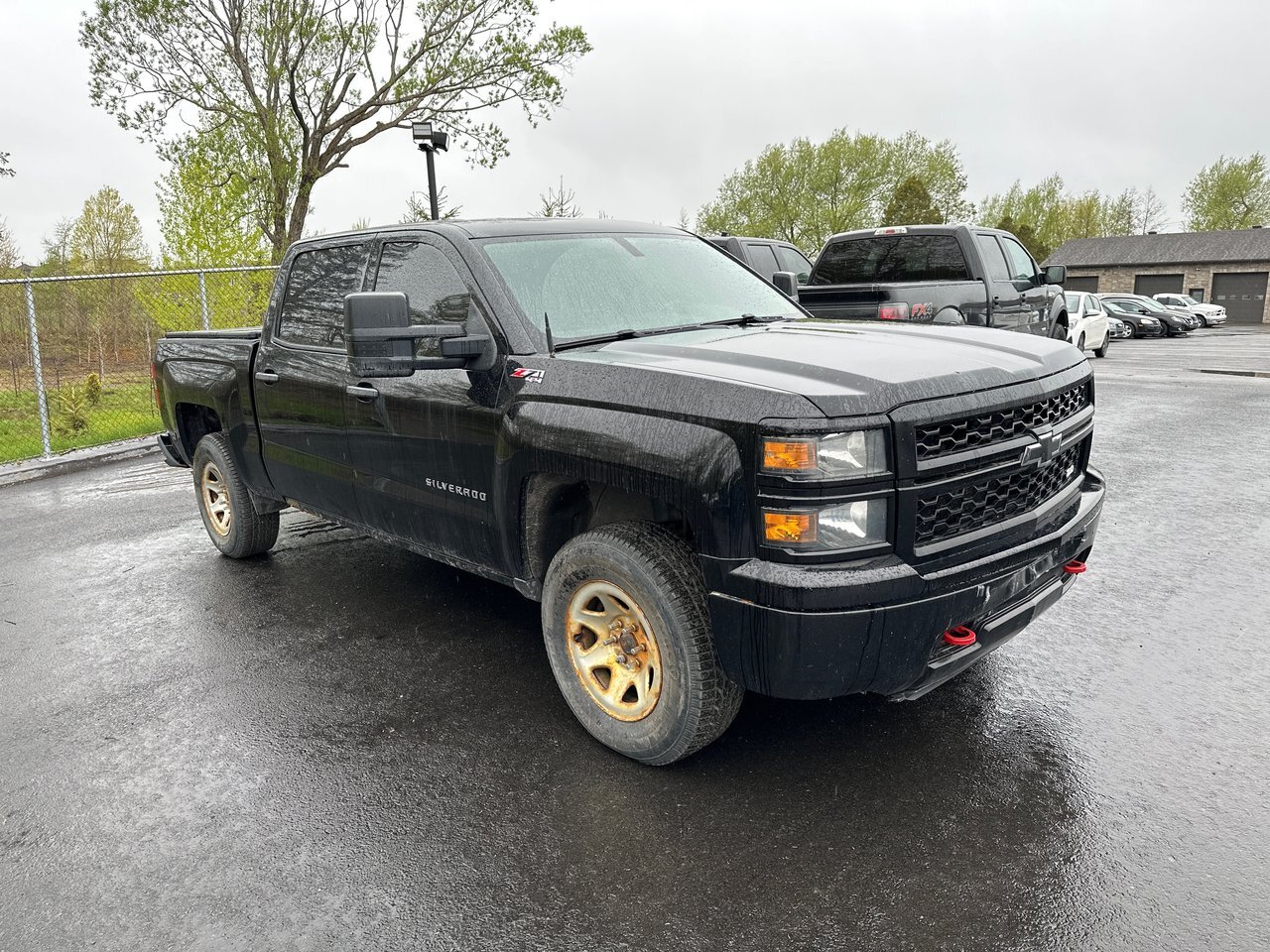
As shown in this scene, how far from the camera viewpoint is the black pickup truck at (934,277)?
9477 mm

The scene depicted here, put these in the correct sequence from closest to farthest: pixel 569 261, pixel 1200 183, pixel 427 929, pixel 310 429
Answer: pixel 427 929, pixel 569 261, pixel 310 429, pixel 1200 183

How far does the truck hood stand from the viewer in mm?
2859

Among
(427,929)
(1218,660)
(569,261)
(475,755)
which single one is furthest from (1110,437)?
(427,929)

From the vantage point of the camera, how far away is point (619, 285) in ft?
13.4

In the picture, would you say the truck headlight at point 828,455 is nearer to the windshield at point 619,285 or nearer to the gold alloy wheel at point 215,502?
the windshield at point 619,285

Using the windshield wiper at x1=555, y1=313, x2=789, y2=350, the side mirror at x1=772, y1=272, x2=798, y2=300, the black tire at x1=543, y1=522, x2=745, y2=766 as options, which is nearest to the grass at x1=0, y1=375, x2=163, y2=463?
the side mirror at x1=772, y1=272, x2=798, y2=300

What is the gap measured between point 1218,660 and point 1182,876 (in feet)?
5.91

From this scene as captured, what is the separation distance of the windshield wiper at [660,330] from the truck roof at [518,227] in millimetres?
701

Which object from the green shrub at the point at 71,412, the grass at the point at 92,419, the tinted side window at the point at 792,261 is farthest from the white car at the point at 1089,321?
the green shrub at the point at 71,412

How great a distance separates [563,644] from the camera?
352cm

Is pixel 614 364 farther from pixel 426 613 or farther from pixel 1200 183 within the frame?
pixel 1200 183

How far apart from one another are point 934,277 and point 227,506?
8648 mm

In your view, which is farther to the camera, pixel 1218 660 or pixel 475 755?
pixel 1218 660

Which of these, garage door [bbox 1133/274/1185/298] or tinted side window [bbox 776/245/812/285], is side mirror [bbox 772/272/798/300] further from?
garage door [bbox 1133/274/1185/298]
